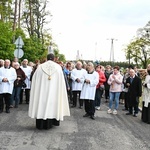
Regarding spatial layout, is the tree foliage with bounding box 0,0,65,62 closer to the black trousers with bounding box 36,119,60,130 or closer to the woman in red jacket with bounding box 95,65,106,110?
the woman in red jacket with bounding box 95,65,106,110

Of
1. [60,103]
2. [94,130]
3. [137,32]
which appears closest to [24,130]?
[60,103]

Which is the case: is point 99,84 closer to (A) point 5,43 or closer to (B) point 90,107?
(B) point 90,107

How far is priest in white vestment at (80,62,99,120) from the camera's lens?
463 inches

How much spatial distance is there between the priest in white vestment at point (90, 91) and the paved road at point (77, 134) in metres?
0.39

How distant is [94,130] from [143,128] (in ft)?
6.01

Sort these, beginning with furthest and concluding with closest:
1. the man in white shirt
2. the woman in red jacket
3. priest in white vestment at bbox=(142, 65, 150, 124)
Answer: the woman in red jacket
the man in white shirt
priest in white vestment at bbox=(142, 65, 150, 124)

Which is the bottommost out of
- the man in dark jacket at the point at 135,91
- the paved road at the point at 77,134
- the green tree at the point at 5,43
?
the paved road at the point at 77,134

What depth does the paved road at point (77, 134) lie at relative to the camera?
759cm

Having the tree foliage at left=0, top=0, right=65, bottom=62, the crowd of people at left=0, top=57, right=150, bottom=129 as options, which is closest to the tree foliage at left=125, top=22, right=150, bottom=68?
the tree foliage at left=0, top=0, right=65, bottom=62

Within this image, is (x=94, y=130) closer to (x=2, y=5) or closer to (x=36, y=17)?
(x=2, y=5)

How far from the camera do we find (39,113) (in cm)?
908

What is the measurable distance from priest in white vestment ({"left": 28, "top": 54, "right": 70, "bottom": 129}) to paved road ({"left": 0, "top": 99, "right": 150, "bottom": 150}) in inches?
14.0

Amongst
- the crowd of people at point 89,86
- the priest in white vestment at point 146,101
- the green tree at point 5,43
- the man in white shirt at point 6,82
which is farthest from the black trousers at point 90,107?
the green tree at point 5,43

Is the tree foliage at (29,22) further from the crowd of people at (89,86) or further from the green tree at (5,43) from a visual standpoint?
the crowd of people at (89,86)
